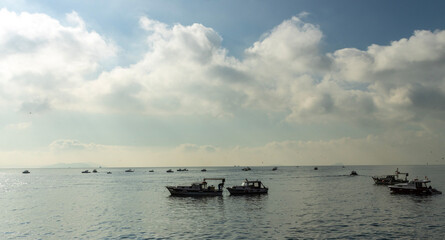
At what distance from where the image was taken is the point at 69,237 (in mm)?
37438

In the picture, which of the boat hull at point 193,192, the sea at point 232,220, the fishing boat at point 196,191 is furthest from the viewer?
the fishing boat at point 196,191

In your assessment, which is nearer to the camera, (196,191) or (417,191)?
(417,191)

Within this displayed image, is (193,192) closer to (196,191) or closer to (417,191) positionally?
(196,191)

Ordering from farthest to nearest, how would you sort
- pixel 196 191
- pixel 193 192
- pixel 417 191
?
pixel 196 191 → pixel 193 192 → pixel 417 191

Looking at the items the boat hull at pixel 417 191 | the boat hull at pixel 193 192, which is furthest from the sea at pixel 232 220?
the boat hull at pixel 417 191

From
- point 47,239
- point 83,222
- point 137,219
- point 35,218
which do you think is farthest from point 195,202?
point 47,239

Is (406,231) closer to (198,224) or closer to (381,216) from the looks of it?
(381,216)

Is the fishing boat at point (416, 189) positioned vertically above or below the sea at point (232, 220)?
above

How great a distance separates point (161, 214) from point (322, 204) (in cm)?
2976

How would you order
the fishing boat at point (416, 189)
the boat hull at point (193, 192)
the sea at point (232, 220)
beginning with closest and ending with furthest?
1. the sea at point (232, 220)
2. the fishing boat at point (416, 189)
3. the boat hull at point (193, 192)

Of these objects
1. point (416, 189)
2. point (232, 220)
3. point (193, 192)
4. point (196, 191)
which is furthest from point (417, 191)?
point (232, 220)

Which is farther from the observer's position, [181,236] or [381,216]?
[381,216]

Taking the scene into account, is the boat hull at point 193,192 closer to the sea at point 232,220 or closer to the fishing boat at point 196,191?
the fishing boat at point 196,191

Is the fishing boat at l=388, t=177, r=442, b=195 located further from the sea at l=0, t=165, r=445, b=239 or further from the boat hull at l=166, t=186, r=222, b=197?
the boat hull at l=166, t=186, r=222, b=197
